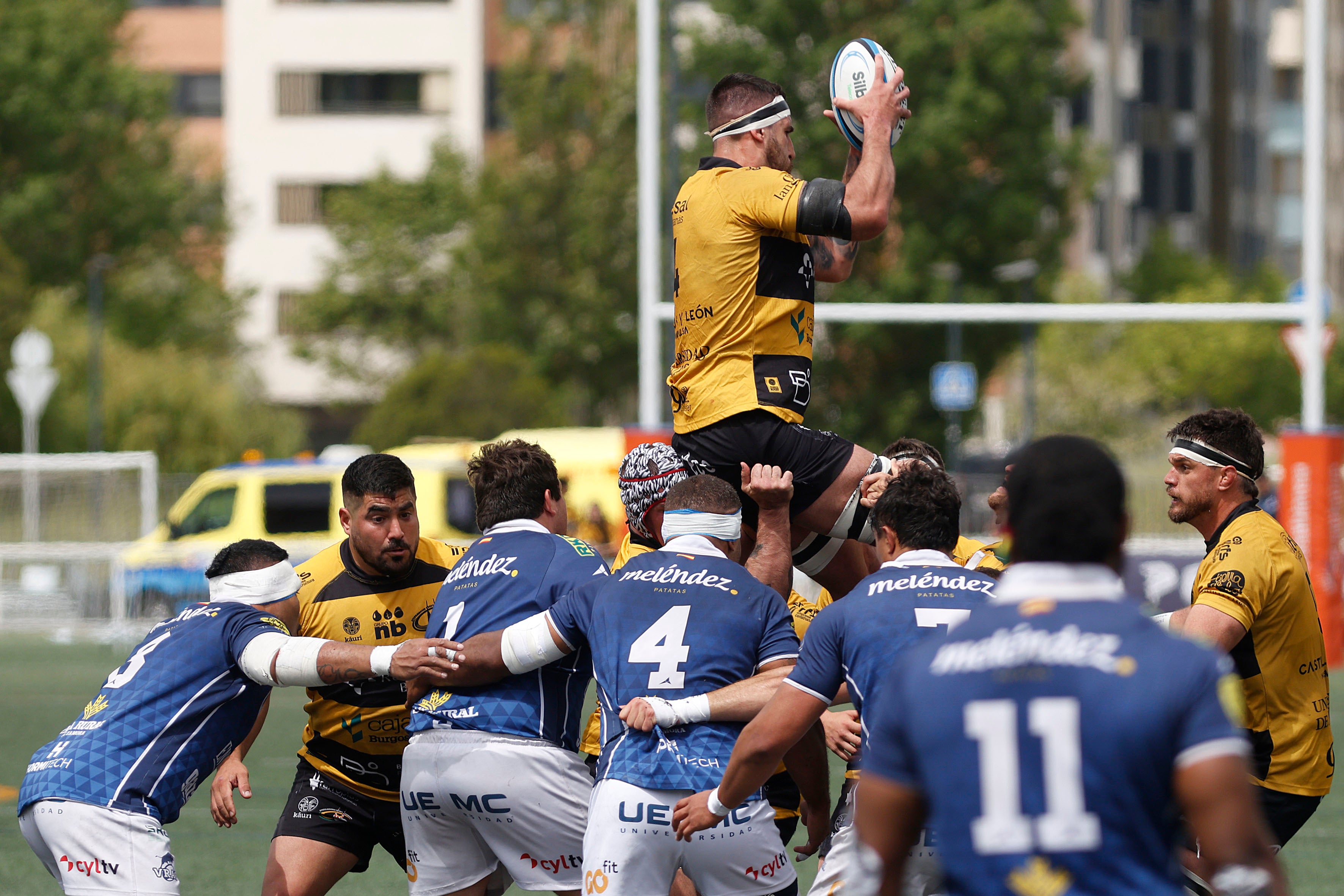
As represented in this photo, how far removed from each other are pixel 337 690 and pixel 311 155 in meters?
53.1

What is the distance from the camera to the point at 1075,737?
121 inches

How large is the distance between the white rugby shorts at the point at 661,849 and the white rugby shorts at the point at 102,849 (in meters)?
1.38

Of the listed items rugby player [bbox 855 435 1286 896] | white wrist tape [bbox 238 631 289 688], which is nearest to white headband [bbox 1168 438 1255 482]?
white wrist tape [bbox 238 631 289 688]

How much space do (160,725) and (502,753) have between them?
1.09 meters

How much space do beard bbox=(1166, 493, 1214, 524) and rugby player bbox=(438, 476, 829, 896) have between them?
6.01ft

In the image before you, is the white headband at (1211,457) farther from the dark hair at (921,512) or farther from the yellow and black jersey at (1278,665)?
the dark hair at (921,512)

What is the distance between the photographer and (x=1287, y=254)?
71312mm

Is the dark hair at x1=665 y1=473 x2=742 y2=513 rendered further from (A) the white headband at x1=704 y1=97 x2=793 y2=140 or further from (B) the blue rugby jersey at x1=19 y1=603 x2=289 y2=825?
(B) the blue rugby jersey at x1=19 y1=603 x2=289 y2=825

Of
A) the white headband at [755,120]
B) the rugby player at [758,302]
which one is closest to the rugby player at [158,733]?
the rugby player at [758,302]

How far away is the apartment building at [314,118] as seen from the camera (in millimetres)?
56938

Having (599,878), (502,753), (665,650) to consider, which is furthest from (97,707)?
(665,650)

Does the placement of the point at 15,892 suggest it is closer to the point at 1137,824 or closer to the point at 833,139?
the point at 1137,824

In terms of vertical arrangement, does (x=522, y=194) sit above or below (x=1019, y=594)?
above

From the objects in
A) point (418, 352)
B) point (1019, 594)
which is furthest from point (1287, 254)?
point (1019, 594)
